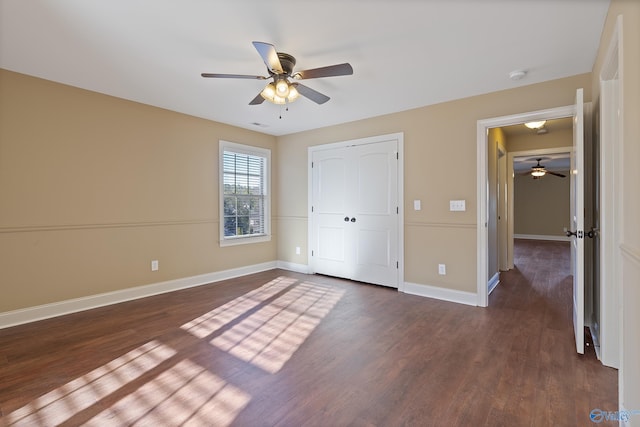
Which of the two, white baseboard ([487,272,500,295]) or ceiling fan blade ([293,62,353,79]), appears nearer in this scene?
ceiling fan blade ([293,62,353,79])

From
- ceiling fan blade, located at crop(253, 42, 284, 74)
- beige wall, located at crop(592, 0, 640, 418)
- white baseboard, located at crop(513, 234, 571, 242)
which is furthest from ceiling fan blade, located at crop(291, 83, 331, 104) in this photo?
white baseboard, located at crop(513, 234, 571, 242)

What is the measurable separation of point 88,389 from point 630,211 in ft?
10.8

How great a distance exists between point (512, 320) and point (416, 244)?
137cm

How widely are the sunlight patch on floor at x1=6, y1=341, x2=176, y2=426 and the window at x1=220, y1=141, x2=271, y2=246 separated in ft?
8.44

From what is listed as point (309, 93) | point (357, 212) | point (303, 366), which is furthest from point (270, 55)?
point (357, 212)

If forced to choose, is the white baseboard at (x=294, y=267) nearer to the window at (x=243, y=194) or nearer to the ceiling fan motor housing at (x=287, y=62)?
the window at (x=243, y=194)

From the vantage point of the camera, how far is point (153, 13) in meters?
2.11

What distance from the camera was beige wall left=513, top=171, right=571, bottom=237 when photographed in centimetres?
1005

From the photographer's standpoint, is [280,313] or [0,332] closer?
[0,332]

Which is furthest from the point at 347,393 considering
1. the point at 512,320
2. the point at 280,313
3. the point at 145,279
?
the point at 145,279

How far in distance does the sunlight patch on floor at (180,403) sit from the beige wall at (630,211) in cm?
202

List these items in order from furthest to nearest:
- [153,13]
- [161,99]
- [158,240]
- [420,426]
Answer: [158,240] → [161,99] → [153,13] → [420,426]

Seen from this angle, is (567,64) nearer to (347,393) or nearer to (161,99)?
(347,393)

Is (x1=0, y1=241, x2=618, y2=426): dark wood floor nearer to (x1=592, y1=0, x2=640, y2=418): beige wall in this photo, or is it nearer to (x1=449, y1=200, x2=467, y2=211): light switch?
(x1=592, y1=0, x2=640, y2=418): beige wall
